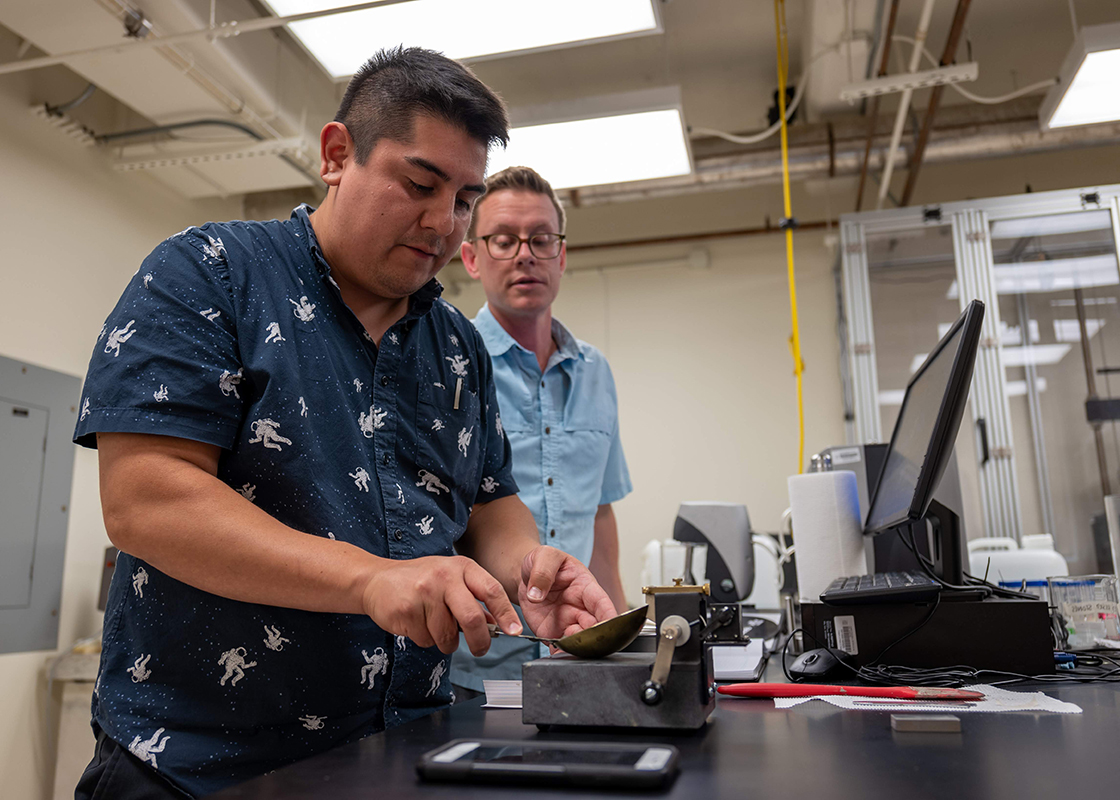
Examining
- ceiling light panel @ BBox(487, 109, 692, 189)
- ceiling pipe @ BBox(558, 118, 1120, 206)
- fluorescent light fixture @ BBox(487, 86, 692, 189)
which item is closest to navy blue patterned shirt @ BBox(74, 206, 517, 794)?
fluorescent light fixture @ BBox(487, 86, 692, 189)

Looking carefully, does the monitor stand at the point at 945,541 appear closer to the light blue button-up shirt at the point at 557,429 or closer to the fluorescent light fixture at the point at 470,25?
the light blue button-up shirt at the point at 557,429

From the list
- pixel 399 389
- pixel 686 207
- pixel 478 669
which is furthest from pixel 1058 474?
pixel 399 389

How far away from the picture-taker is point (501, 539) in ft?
3.85

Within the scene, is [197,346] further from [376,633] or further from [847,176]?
[847,176]

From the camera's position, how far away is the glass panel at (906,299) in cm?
396

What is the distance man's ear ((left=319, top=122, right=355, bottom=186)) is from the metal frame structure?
339 cm

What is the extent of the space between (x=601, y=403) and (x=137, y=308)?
123 centimetres

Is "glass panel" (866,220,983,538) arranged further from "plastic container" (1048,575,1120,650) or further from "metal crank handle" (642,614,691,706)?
"metal crank handle" (642,614,691,706)

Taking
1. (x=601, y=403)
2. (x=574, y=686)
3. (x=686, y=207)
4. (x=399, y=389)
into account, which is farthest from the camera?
(x=686, y=207)

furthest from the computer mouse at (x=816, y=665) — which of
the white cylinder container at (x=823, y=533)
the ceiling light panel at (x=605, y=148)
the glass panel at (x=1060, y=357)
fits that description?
the glass panel at (x=1060, y=357)

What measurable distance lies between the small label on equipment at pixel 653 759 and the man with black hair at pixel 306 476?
20 centimetres

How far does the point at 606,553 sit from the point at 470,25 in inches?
65.7

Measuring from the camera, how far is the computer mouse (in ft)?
3.46

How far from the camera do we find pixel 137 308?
33.8 inches
